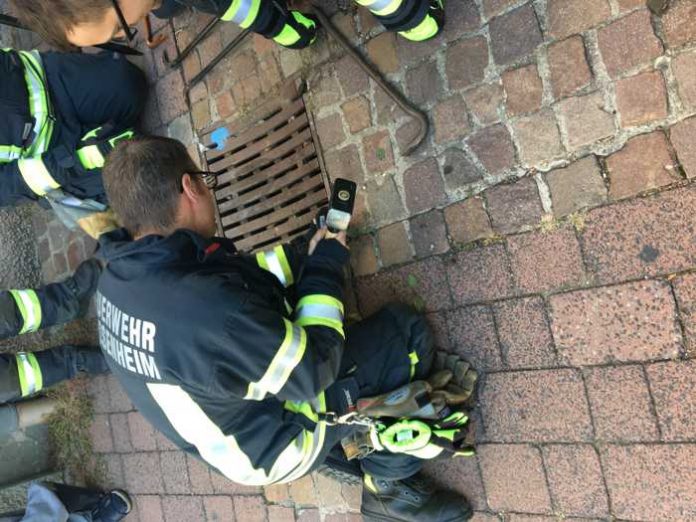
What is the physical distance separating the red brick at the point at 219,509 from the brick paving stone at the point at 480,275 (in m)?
2.18

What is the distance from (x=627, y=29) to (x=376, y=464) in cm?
231

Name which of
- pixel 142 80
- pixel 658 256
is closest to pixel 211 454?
pixel 658 256

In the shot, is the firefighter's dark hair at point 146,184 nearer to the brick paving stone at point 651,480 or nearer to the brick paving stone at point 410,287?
the brick paving stone at point 410,287

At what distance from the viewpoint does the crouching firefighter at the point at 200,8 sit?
2766 millimetres

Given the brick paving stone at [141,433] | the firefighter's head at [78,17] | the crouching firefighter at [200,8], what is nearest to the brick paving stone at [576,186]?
the crouching firefighter at [200,8]

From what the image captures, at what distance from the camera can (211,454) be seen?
8.20 feet

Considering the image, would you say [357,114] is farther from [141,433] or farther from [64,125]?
[141,433]

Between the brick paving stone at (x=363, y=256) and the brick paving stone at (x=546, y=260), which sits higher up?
the brick paving stone at (x=363, y=256)

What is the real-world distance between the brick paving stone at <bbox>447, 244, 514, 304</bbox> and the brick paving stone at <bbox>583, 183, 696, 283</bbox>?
1.26 ft

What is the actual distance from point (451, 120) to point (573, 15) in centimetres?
70

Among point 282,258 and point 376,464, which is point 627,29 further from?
point 376,464

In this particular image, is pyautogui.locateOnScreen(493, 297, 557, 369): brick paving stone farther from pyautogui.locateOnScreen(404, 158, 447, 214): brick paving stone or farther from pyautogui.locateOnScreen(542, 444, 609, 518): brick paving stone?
pyautogui.locateOnScreen(404, 158, 447, 214): brick paving stone

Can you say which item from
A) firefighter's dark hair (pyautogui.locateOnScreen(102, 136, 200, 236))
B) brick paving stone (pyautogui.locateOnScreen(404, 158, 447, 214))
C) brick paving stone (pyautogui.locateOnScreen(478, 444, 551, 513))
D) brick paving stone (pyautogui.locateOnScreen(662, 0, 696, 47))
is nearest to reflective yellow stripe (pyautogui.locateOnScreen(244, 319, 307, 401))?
firefighter's dark hair (pyautogui.locateOnScreen(102, 136, 200, 236))

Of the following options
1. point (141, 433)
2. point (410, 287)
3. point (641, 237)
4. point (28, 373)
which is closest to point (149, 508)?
point (141, 433)
